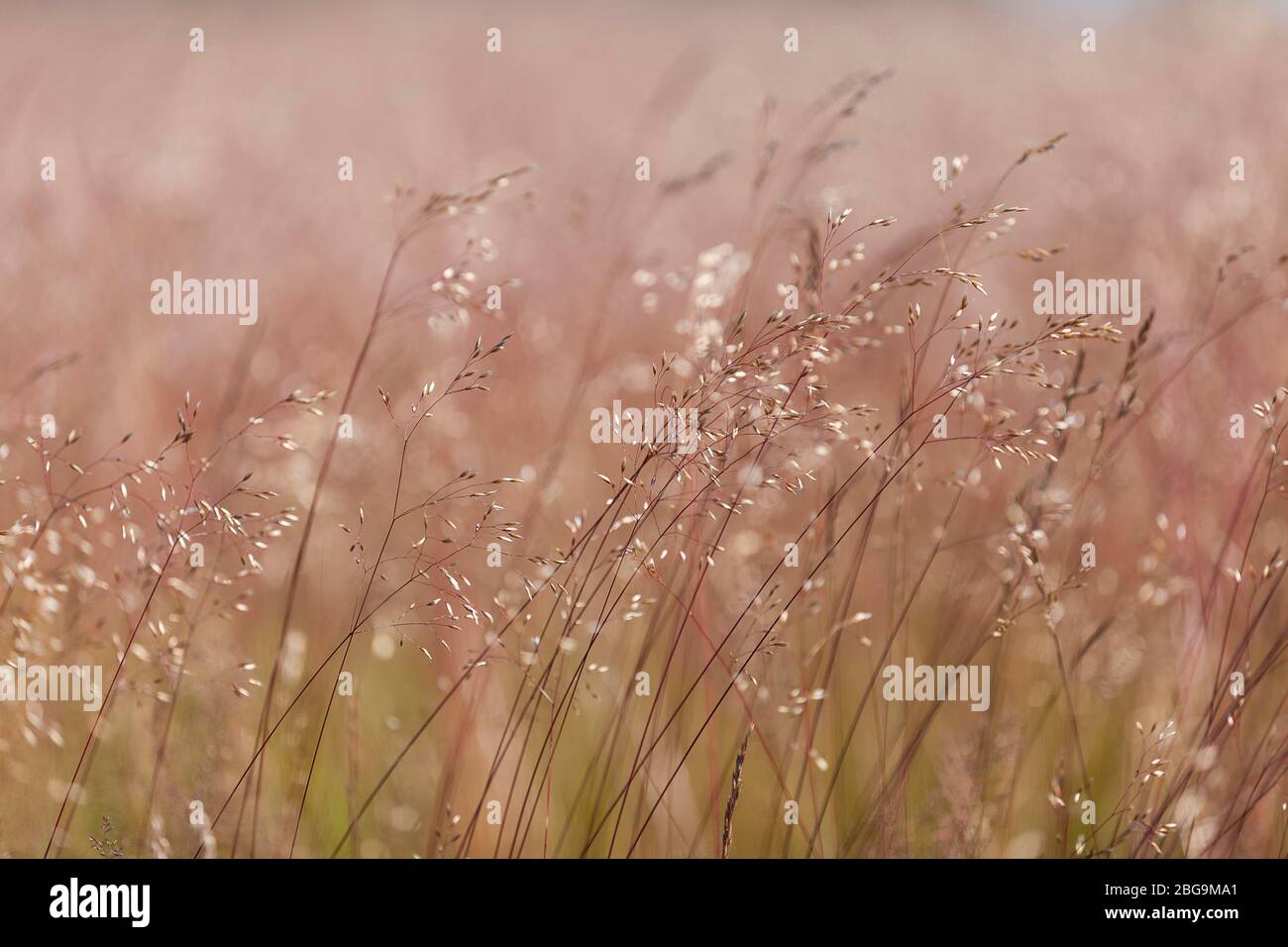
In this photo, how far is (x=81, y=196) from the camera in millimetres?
4297

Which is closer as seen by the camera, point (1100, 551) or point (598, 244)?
point (1100, 551)

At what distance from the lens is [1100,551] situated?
293 centimetres

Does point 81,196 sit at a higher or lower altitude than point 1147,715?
higher

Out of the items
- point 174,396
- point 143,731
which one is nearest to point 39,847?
point 143,731

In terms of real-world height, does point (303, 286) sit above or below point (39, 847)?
above

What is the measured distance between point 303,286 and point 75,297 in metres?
1.27

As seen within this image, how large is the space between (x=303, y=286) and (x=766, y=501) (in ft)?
10.5

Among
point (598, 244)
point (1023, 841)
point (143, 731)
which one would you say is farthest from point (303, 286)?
point (1023, 841)

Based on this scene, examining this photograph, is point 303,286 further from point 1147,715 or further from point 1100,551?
point 1147,715

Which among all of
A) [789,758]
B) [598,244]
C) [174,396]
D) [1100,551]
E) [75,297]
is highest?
[598,244]

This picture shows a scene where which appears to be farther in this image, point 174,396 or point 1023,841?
point 174,396
